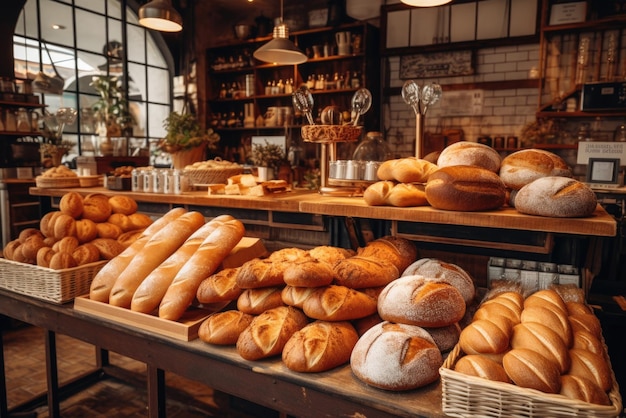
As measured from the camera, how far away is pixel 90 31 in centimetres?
628

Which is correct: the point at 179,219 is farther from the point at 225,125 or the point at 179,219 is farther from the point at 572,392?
the point at 225,125

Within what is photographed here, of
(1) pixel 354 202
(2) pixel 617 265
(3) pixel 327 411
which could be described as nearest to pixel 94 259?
(1) pixel 354 202

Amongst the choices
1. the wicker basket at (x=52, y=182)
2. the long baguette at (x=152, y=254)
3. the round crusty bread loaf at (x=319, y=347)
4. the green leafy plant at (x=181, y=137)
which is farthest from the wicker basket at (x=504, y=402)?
the wicker basket at (x=52, y=182)

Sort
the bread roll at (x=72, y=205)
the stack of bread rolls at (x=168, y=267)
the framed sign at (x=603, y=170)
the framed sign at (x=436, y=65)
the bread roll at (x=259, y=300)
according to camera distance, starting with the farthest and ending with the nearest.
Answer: the framed sign at (x=436, y=65), the framed sign at (x=603, y=170), the bread roll at (x=72, y=205), the stack of bread rolls at (x=168, y=267), the bread roll at (x=259, y=300)

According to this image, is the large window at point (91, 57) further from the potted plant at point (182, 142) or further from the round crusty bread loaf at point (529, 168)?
the round crusty bread loaf at point (529, 168)

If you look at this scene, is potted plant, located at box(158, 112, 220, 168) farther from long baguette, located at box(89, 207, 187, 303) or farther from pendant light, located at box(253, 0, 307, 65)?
long baguette, located at box(89, 207, 187, 303)

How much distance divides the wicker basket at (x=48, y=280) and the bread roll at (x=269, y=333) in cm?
90

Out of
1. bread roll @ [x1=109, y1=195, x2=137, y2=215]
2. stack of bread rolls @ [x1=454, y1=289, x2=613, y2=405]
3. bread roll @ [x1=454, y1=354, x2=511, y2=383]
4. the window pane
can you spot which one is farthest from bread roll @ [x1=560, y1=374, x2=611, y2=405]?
the window pane

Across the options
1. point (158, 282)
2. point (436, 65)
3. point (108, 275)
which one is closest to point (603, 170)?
point (436, 65)

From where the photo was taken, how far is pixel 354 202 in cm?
191

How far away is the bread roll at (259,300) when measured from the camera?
1.54 m

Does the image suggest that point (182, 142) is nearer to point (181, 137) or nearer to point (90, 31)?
point (181, 137)

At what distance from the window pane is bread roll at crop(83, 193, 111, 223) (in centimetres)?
466

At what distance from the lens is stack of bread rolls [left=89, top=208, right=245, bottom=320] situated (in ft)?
5.49
